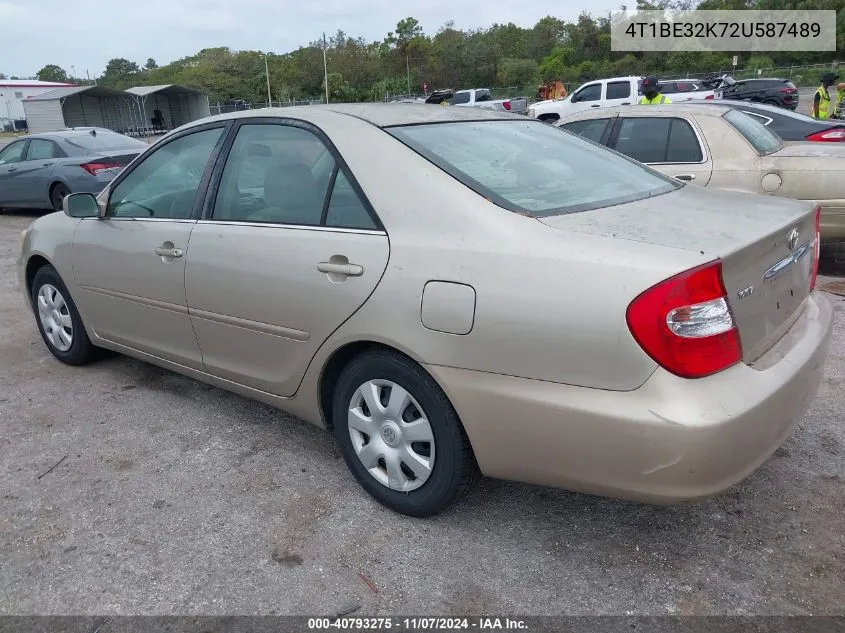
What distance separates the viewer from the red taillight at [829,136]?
22.4 feet

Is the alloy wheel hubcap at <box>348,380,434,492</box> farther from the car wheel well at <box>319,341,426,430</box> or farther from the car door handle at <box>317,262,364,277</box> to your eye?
the car door handle at <box>317,262,364,277</box>

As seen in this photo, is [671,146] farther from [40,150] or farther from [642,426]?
[40,150]

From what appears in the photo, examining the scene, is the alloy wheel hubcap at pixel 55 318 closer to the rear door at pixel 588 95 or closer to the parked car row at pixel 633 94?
the parked car row at pixel 633 94

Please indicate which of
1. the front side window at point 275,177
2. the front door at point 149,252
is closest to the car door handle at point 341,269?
the front side window at point 275,177

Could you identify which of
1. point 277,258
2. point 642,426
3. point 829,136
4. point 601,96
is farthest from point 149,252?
point 601,96

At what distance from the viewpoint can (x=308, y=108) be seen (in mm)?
3203

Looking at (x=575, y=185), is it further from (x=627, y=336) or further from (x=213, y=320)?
(x=213, y=320)

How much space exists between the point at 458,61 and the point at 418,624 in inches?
2754

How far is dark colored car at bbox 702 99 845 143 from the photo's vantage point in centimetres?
690

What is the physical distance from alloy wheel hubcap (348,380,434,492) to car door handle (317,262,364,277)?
413mm

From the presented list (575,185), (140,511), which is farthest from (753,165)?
(140,511)

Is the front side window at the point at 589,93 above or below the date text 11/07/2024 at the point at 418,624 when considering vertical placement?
above

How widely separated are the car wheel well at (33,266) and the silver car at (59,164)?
596cm

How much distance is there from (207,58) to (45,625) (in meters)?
94.7
